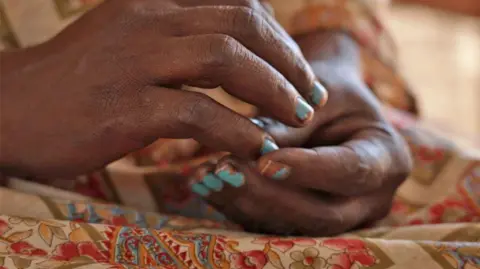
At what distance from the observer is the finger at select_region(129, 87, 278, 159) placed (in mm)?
516

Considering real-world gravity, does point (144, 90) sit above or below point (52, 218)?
above

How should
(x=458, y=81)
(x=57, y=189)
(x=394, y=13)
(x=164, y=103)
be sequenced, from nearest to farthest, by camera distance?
1. (x=164, y=103)
2. (x=57, y=189)
3. (x=458, y=81)
4. (x=394, y=13)

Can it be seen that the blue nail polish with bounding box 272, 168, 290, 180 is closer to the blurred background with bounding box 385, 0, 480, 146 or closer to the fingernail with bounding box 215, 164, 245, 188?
the fingernail with bounding box 215, 164, 245, 188

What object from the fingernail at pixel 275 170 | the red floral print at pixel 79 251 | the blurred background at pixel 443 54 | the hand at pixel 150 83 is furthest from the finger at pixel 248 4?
the blurred background at pixel 443 54

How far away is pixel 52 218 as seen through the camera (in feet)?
1.87

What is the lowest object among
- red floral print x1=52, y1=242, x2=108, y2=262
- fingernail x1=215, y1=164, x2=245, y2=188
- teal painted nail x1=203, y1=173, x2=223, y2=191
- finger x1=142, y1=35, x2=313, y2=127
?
red floral print x1=52, y1=242, x2=108, y2=262

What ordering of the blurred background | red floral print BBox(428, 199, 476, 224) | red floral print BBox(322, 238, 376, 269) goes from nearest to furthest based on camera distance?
red floral print BBox(322, 238, 376, 269) → red floral print BBox(428, 199, 476, 224) → the blurred background

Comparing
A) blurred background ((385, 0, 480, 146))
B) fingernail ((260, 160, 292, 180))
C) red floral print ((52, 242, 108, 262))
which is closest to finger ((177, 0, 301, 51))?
fingernail ((260, 160, 292, 180))

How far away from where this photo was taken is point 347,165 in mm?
558

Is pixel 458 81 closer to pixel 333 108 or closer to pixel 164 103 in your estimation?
pixel 333 108

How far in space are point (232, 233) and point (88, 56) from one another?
0.62 ft

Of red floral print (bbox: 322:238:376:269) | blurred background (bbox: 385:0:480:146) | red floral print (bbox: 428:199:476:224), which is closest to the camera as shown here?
red floral print (bbox: 322:238:376:269)

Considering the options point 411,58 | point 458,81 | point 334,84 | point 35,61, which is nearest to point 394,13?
point 411,58

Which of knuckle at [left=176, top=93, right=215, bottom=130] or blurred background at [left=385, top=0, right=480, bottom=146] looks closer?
knuckle at [left=176, top=93, right=215, bottom=130]
